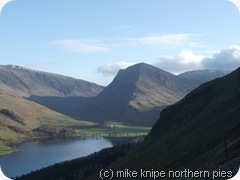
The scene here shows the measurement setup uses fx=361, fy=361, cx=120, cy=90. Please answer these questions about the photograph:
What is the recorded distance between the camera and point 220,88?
429 feet

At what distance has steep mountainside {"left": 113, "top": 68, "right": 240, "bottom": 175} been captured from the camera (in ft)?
154

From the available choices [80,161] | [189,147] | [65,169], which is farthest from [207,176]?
[80,161]

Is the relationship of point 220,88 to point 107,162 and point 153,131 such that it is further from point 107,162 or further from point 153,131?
point 107,162

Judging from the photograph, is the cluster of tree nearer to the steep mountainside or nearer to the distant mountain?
the distant mountain

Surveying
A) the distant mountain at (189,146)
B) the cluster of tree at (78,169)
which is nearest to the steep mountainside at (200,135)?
the distant mountain at (189,146)

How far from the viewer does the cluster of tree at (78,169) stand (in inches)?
6019

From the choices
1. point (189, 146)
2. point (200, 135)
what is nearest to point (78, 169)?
point (200, 135)

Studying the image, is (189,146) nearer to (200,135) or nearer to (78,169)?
(200,135)

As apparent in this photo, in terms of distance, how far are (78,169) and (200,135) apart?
301 ft

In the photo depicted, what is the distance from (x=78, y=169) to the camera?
528 ft

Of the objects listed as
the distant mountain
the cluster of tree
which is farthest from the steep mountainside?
the cluster of tree

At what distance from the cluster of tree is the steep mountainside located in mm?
35791

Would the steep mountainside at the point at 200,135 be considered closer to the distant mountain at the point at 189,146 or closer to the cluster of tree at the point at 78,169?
the distant mountain at the point at 189,146

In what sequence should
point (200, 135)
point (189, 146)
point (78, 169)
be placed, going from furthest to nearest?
1. point (78, 169)
2. point (200, 135)
3. point (189, 146)
